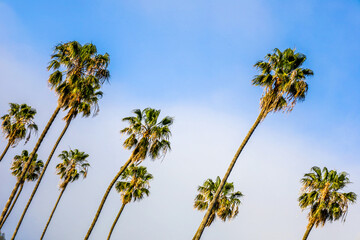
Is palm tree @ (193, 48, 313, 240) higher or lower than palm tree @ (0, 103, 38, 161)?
higher

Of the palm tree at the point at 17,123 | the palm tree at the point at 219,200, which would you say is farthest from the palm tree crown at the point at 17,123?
the palm tree at the point at 219,200

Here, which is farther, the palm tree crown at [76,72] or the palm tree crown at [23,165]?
the palm tree crown at [23,165]

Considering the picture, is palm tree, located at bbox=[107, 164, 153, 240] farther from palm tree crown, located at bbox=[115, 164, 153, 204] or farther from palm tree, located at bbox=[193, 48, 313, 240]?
palm tree, located at bbox=[193, 48, 313, 240]

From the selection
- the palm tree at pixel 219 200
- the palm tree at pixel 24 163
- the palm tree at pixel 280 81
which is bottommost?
the palm tree at pixel 24 163

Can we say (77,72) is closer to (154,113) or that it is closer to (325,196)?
A: (154,113)

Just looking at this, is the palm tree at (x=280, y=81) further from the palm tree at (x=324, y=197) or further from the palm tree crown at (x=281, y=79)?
the palm tree at (x=324, y=197)

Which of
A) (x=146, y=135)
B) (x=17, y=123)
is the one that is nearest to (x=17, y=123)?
(x=17, y=123)

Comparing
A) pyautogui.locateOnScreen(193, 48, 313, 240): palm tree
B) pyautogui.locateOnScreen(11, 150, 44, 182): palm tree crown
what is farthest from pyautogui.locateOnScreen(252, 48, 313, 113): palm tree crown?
pyautogui.locateOnScreen(11, 150, 44, 182): palm tree crown

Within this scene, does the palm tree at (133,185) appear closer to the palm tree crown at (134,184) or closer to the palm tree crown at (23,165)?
the palm tree crown at (134,184)

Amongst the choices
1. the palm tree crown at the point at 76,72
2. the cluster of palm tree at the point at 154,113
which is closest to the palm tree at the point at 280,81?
the cluster of palm tree at the point at 154,113

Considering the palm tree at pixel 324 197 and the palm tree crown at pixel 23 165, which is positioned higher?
the palm tree at pixel 324 197

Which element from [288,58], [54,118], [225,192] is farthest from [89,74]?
[225,192]

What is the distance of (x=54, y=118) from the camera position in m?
21.0

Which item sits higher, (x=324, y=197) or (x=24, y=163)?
(x=324, y=197)
